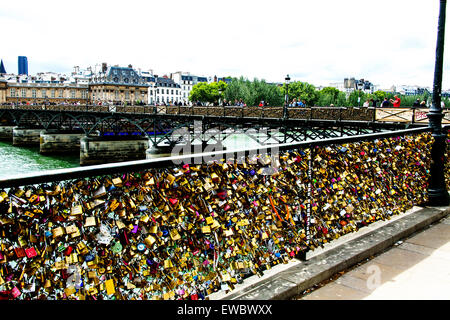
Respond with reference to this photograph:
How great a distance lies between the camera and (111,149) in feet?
144

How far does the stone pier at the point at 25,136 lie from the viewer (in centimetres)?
5766

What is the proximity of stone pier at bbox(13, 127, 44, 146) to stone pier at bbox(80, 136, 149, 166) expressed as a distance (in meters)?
19.5

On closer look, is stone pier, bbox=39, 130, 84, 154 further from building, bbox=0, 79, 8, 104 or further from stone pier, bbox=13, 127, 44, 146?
building, bbox=0, 79, 8, 104

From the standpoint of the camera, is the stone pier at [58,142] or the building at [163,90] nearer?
the stone pier at [58,142]

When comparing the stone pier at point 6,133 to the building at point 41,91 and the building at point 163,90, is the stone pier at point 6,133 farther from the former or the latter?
the building at point 163,90

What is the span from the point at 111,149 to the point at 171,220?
4302cm

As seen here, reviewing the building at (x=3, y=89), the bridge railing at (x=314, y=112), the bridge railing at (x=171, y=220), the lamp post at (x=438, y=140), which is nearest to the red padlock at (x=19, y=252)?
the bridge railing at (x=171, y=220)

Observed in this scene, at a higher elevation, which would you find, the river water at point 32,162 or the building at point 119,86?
the building at point 119,86

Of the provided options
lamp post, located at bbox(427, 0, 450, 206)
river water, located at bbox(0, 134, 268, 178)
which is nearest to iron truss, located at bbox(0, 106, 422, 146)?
river water, located at bbox(0, 134, 268, 178)

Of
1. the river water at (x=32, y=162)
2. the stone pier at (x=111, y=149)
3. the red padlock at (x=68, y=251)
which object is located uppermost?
the red padlock at (x=68, y=251)

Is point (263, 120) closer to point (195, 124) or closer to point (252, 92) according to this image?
point (195, 124)

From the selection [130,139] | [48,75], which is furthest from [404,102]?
[48,75]

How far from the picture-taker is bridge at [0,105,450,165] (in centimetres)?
2425

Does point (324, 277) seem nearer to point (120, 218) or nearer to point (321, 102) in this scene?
point (120, 218)
